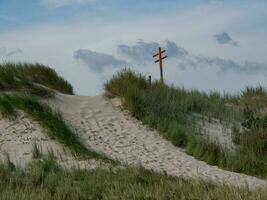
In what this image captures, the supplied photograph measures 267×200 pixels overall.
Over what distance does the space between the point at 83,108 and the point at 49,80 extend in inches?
89.3

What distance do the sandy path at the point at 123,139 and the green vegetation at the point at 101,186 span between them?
2.68 m

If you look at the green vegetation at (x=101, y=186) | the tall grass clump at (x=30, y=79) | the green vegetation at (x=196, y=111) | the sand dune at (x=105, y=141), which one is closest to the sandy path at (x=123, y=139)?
the sand dune at (x=105, y=141)

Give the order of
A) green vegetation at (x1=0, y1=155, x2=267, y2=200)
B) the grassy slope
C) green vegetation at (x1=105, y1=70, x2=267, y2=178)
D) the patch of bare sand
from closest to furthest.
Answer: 1. green vegetation at (x1=0, y1=155, x2=267, y2=200)
2. the patch of bare sand
3. the grassy slope
4. green vegetation at (x1=105, y1=70, x2=267, y2=178)

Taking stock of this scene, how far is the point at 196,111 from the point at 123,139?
11.5 feet

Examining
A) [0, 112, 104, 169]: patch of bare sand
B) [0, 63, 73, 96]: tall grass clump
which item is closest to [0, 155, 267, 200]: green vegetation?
[0, 112, 104, 169]: patch of bare sand

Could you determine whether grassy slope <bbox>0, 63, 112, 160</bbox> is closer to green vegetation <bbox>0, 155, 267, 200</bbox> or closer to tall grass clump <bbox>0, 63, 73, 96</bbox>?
tall grass clump <bbox>0, 63, 73, 96</bbox>

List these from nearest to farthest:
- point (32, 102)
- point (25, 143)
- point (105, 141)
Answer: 1. point (25, 143)
2. point (105, 141)
3. point (32, 102)

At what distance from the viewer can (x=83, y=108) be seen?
738 inches

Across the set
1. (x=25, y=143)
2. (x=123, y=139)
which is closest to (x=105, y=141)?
(x=123, y=139)

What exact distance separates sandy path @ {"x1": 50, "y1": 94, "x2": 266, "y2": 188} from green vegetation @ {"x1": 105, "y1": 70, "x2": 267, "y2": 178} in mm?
353

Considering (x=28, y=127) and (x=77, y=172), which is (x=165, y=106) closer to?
(x=28, y=127)

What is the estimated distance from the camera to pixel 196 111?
19750 mm

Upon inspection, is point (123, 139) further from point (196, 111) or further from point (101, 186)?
point (101, 186)

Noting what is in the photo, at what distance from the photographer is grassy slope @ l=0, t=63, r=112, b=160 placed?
16059 millimetres
